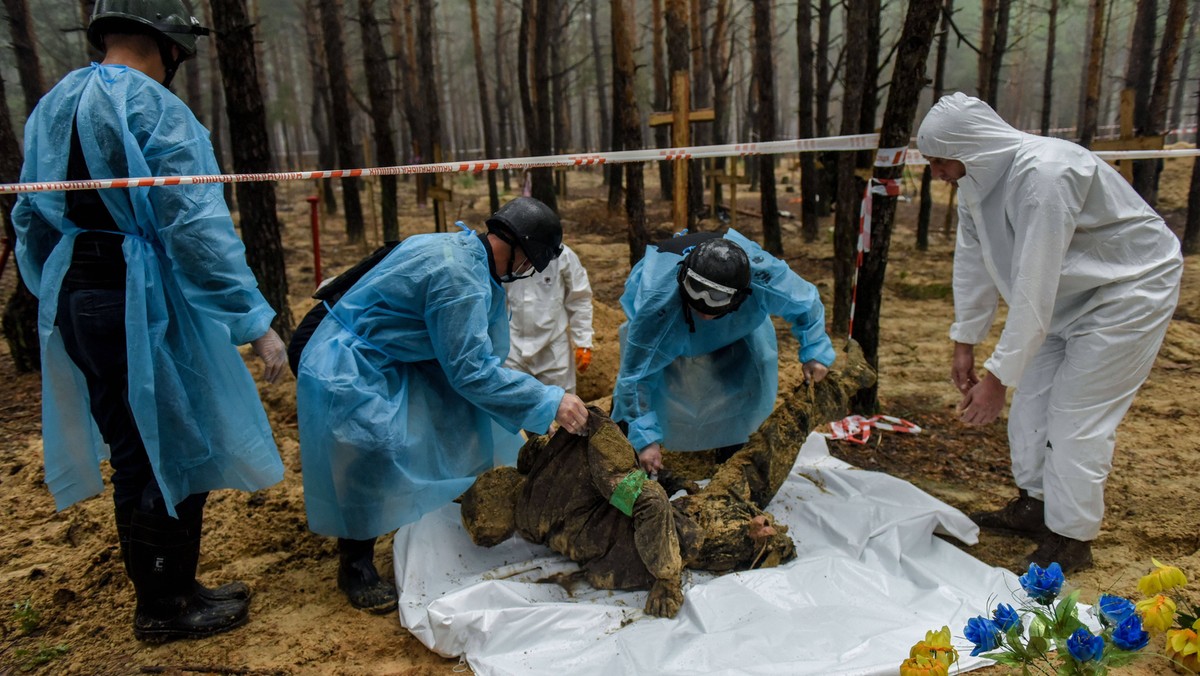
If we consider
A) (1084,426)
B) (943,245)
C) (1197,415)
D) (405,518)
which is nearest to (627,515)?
(405,518)

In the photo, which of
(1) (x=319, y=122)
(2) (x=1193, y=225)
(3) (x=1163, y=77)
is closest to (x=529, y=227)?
(3) (x=1163, y=77)

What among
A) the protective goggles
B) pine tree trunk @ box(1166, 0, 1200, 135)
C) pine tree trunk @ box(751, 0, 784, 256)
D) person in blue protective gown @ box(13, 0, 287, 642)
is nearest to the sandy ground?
person in blue protective gown @ box(13, 0, 287, 642)

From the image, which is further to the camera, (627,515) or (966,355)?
(966,355)

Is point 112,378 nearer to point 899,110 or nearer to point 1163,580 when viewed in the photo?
point 1163,580

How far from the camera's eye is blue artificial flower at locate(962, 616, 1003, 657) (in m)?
1.71

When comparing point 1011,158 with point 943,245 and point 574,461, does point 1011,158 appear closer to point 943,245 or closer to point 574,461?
point 574,461

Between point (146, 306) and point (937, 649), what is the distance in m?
2.32

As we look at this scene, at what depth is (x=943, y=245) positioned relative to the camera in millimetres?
10969

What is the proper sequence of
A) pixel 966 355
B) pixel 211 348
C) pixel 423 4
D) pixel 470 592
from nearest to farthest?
pixel 211 348
pixel 470 592
pixel 966 355
pixel 423 4

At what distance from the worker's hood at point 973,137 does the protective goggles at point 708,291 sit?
0.92 m

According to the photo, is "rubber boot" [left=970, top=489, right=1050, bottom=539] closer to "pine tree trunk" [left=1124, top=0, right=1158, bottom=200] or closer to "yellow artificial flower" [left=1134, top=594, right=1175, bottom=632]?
"yellow artificial flower" [left=1134, top=594, right=1175, bottom=632]

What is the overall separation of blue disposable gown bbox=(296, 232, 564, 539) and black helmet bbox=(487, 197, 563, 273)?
0.36ft

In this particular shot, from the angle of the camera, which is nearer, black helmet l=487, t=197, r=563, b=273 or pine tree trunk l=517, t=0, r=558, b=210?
black helmet l=487, t=197, r=563, b=273

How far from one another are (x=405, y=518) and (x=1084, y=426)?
2.49 metres
